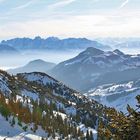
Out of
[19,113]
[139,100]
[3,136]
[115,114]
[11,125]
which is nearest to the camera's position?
[139,100]

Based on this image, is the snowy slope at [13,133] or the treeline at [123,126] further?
the snowy slope at [13,133]

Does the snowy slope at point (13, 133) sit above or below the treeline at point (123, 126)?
below

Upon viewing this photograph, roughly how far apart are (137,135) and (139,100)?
1651 millimetres

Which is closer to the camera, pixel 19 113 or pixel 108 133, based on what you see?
pixel 108 133

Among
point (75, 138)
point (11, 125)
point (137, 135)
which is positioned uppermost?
point (137, 135)

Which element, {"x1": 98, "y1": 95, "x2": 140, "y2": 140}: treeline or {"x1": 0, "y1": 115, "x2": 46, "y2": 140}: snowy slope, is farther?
{"x1": 0, "y1": 115, "x2": 46, "y2": 140}: snowy slope

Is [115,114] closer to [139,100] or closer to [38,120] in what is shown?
[139,100]

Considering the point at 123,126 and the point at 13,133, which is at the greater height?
the point at 123,126

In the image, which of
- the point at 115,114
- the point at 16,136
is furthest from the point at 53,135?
the point at 115,114

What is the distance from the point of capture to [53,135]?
18775cm

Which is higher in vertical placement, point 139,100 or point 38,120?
point 139,100

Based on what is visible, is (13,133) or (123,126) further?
(13,133)

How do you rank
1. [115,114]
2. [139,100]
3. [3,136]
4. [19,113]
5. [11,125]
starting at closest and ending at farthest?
1. [139,100]
2. [115,114]
3. [3,136]
4. [11,125]
5. [19,113]

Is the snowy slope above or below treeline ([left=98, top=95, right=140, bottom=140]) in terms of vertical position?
below
